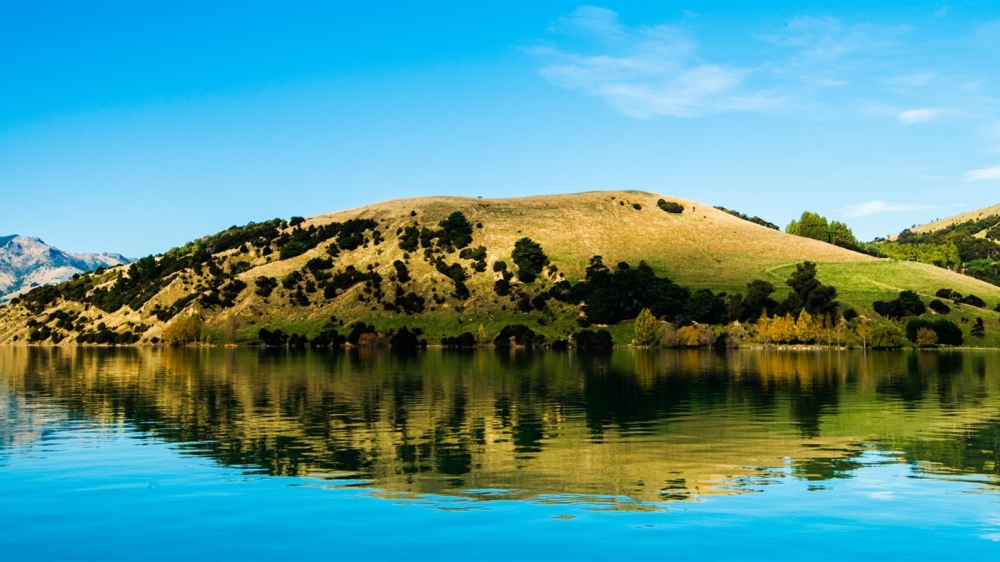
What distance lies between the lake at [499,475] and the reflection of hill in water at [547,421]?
0.26 m

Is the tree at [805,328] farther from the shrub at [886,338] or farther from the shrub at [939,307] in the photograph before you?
the shrub at [939,307]

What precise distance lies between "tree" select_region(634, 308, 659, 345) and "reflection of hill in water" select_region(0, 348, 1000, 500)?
297ft

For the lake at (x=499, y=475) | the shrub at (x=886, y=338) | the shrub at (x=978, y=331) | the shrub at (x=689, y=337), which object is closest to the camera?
the lake at (x=499, y=475)

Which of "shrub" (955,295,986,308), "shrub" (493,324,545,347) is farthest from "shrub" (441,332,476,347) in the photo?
"shrub" (955,295,986,308)

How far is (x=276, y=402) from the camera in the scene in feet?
197

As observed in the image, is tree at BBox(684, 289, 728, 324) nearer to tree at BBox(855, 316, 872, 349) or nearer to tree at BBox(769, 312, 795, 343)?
tree at BBox(769, 312, 795, 343)

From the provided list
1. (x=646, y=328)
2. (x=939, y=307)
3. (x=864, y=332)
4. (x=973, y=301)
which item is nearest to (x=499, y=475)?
(x=646, y=328)

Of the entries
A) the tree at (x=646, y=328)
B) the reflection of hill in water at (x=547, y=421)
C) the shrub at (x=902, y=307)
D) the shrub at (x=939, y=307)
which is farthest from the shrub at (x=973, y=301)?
the reflection of hill in water at (x=547, y=421)

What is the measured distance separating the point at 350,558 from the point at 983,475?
81.0ft

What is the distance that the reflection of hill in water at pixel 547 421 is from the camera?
3303cm

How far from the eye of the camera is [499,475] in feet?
104

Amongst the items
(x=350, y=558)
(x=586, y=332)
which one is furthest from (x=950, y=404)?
(x=586, y=332)

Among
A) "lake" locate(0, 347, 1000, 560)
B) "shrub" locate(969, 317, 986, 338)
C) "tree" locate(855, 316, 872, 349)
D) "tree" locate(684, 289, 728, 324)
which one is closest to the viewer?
"lake" locate(0, 347, 1000, 560)

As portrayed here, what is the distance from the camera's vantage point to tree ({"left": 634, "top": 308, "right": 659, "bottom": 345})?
602 ft
